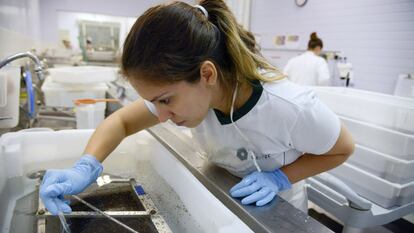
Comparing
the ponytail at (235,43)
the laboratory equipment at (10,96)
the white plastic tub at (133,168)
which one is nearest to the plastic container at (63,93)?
the laboratory equipment at (10,96)

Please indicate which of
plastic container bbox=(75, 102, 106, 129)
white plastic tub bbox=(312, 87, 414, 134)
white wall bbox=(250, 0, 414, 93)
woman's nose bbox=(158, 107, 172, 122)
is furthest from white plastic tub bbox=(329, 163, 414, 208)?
white wall bbox=(250, 0, 414, 93)

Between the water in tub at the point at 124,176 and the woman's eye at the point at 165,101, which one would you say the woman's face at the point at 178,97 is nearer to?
the woman's eye at the point at 165,101

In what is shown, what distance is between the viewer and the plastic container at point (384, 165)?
1.31 meters

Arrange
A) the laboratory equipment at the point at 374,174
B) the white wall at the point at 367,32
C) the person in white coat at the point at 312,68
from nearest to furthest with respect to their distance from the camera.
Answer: the laboratory equipment at the point at 374,174 → the white wall at the point at 367,32 → the person in white coat at the point at 312,68

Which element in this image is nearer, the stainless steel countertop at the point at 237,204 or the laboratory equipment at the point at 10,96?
the stainless steel countertop at the point at 237,204

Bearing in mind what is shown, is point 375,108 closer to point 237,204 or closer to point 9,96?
point 237,204

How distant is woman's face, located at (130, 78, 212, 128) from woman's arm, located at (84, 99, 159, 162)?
10.7 inches

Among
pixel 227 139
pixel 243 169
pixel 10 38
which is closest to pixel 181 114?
pixel 227 139

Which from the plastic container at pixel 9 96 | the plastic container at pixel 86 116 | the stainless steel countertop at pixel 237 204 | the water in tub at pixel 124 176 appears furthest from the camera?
the plastic container at pixel 86 116

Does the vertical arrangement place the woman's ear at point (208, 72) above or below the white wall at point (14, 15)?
below

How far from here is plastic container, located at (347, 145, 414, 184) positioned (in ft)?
4.31

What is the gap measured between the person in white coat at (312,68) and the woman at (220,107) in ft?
9.69

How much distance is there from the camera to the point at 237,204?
734mm

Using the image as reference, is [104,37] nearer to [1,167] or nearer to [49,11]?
[49,11]
